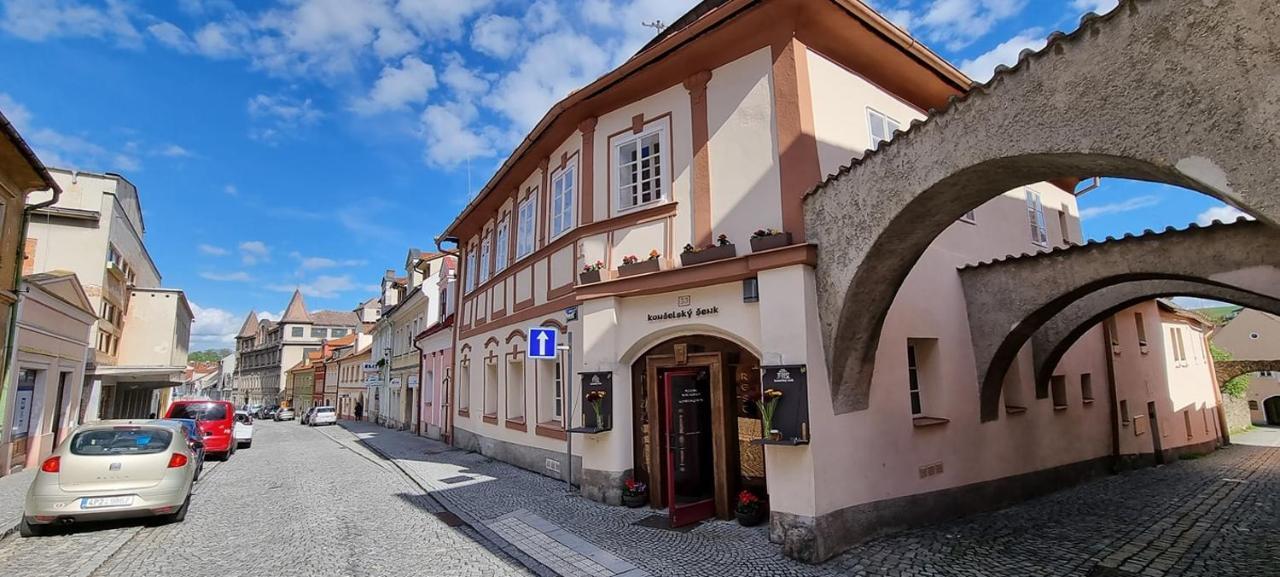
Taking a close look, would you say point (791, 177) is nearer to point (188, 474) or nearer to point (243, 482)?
point (188, 474)

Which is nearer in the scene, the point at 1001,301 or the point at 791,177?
the point at 791,177

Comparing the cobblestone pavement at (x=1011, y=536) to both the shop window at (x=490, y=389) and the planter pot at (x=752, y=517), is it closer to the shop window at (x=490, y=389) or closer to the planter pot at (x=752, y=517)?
the planter pot at (x=752, y=517)

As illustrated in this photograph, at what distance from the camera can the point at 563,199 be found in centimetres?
1170

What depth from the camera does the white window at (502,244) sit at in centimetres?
1533

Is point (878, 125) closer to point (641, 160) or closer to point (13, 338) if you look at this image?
point (641, 160)

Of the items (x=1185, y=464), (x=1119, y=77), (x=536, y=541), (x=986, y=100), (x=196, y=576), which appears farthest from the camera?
(x=1185, y=464)

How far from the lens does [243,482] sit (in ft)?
41.5

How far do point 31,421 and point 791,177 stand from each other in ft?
61.3

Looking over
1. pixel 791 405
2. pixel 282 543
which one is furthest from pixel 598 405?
pixel 282 543

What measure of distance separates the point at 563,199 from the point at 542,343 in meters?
3.28

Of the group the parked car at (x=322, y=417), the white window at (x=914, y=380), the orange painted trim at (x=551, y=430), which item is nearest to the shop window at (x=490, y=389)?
the orange painted trim at (x=551, y=430)

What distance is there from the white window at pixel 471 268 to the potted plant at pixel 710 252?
1140 cm

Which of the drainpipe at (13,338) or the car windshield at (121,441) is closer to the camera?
the car windshield at (121,441)

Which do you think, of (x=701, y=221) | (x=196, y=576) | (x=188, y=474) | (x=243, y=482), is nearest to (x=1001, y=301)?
(x=701, y=221)
